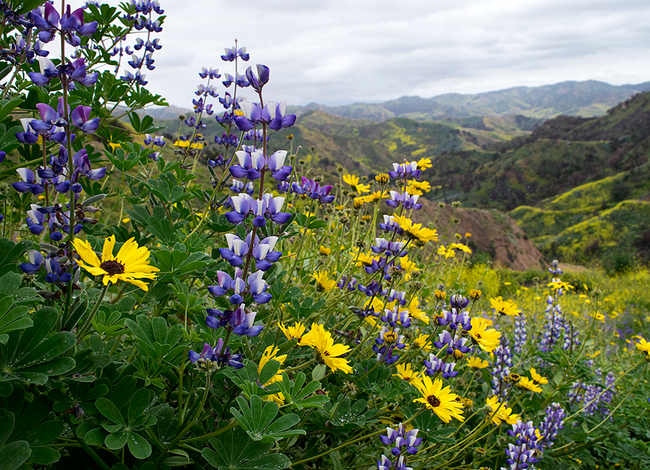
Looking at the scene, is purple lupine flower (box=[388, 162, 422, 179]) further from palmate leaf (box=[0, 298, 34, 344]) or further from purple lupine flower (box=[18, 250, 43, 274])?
palmate leaf (box=[0, 298, 34, 344])

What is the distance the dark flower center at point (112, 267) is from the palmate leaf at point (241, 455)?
67cm

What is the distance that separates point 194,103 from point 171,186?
1.86m

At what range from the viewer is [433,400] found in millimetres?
1913

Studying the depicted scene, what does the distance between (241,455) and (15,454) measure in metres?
0.66

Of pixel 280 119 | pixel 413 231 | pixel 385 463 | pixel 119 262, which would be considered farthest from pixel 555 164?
pixel 119 262

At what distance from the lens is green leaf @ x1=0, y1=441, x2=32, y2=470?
958 millimetres

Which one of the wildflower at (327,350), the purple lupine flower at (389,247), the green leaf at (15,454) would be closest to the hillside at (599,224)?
the purple lupine flower at (389,247)

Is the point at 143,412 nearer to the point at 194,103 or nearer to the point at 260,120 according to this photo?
the point at 260,120

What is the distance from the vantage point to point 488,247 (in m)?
18.4

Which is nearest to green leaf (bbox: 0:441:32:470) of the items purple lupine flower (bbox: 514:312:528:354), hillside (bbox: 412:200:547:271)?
purple lupine flower (bbox: 514:312:528:354)

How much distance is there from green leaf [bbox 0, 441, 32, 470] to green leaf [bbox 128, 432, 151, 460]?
26 cm

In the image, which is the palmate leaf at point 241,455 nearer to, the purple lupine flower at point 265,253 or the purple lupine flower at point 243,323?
the purple lupine flower at point 243,323

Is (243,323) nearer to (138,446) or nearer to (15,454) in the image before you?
(138,446)

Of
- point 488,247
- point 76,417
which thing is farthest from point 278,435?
point 488,247
